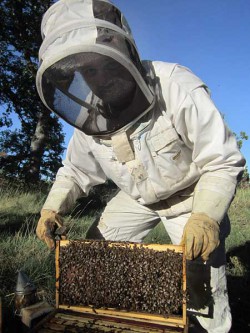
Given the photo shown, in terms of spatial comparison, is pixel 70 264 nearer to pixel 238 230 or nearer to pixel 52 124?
pixel 238 230

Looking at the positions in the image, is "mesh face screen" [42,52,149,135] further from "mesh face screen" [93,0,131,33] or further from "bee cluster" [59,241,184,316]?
"bee cluster" [59,241,184,316]

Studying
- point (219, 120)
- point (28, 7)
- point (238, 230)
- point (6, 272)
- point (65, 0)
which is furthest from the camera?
point (28, 7)

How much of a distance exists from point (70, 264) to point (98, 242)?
11.7 inches

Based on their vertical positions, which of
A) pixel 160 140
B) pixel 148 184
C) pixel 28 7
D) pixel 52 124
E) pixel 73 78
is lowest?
pixel 148 184

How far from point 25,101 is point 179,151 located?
1131 cm

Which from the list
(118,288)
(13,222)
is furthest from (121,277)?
(13,222)

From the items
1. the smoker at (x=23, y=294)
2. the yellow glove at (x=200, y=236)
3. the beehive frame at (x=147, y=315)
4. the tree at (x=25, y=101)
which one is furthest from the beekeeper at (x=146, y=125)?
the tree at (x=25, y=101)

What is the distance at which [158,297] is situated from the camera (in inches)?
91.7

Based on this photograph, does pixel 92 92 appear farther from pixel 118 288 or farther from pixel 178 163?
pixel 118 288

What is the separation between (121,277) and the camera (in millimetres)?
2451

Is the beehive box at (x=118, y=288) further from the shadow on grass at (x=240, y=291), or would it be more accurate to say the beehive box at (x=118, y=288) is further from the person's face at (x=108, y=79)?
the shadow on grass at (x=240, y=291)

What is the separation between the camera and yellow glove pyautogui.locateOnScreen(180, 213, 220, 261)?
7.29 feet

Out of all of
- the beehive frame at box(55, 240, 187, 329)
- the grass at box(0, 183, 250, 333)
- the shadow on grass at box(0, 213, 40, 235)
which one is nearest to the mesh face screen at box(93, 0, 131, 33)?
the beehive frame at box(55, 240, 187, 329)

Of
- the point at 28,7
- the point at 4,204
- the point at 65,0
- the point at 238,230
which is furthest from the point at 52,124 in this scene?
the point at 65,0
